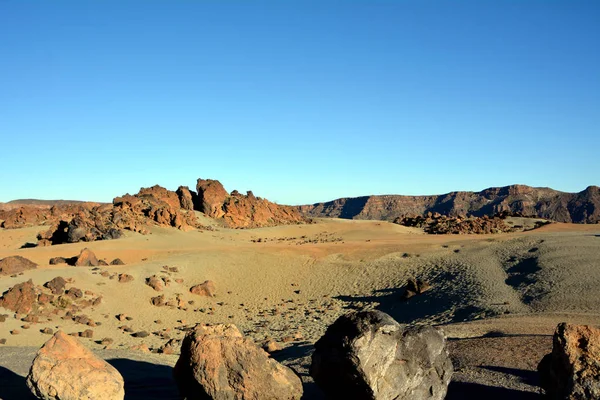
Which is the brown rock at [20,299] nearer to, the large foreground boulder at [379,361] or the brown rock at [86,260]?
the brown rock at [86,260]

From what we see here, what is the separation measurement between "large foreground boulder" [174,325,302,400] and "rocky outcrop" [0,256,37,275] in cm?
1739

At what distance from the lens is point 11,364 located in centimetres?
1050

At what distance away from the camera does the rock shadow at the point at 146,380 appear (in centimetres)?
881

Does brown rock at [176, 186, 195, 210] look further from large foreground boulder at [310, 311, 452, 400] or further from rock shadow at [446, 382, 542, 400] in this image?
large foreground boulder at [310, 311, 452, 400]

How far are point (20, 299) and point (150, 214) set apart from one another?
20823 millimetres

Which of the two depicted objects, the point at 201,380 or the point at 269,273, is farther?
the point at 269,273

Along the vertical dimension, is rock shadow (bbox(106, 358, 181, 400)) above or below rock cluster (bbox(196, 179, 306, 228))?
below

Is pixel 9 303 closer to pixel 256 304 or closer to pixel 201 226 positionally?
pixel 256 304

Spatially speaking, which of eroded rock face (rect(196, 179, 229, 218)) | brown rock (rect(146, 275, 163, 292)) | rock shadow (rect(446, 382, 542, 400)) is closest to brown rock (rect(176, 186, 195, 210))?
eroded rock face (rect(196, 179, 229, 218))

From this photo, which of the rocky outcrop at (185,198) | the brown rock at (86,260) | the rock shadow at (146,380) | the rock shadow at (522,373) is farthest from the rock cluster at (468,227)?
the rock shadow at (146,380)

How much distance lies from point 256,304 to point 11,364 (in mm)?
12461

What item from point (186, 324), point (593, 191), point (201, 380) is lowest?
point (186, 324)

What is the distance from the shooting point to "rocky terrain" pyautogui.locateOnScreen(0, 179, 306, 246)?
32.5m

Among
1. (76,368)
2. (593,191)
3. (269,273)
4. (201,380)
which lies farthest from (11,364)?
(593,191)
